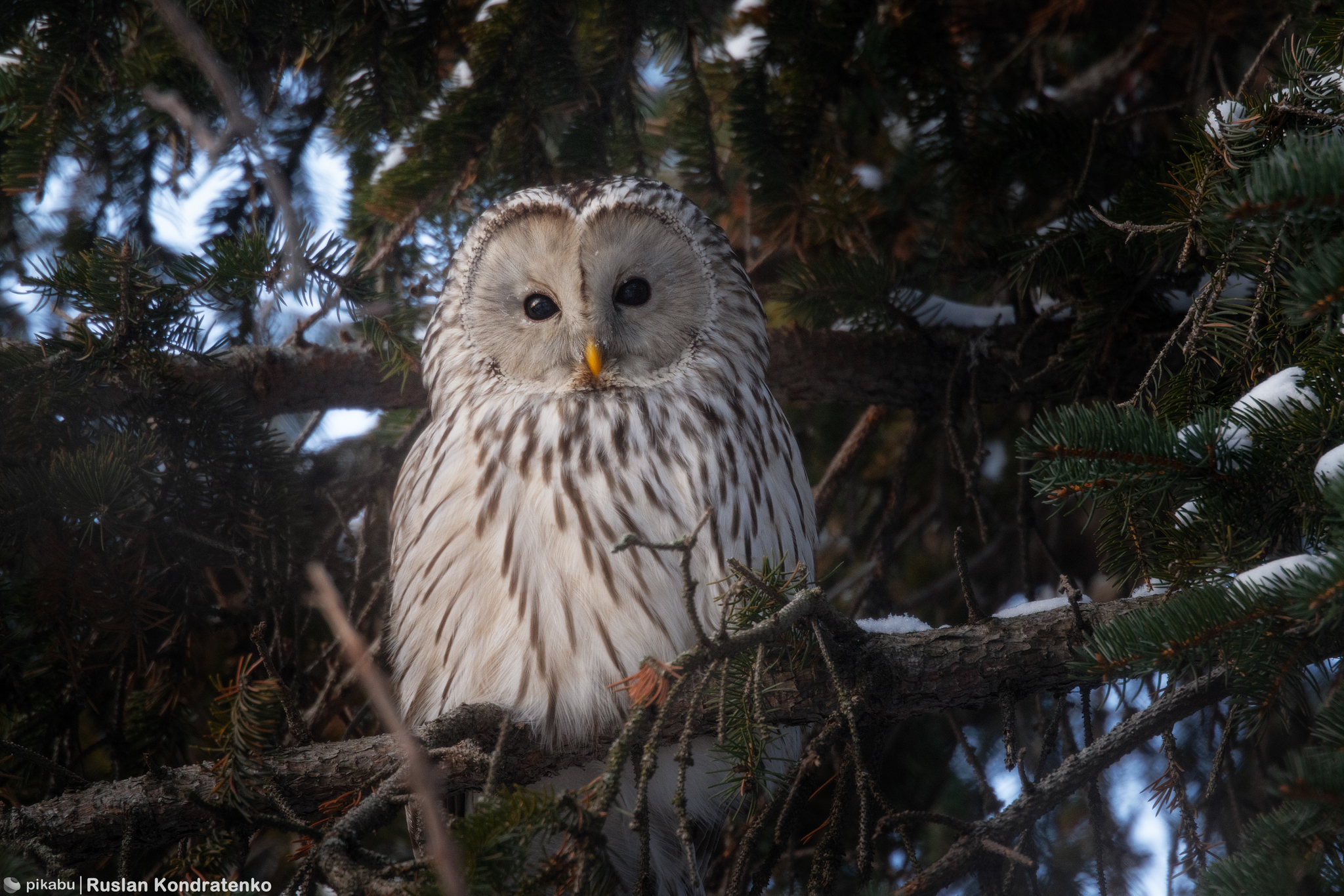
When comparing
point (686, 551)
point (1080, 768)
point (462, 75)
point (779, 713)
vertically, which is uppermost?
point (462, 75)

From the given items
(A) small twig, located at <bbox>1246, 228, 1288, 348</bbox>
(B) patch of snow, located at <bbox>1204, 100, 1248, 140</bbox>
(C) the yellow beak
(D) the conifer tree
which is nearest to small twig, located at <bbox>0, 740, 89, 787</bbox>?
(D) the conifer tree

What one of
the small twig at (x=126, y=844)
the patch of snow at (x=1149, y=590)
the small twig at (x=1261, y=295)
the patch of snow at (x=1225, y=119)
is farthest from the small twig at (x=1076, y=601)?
the small twig at (x=126, y=844)

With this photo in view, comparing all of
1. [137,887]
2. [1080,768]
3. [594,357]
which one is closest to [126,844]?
[137,887]

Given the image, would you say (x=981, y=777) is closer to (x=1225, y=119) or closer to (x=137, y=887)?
(x=1225, y=119)

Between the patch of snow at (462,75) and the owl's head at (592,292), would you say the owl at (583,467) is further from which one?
the patch of snow at (462,75)

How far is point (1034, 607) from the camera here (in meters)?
2.10

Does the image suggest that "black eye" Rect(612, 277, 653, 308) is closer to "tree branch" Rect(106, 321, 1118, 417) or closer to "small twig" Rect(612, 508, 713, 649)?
"tree branch" Rect(106, 321, 1118, 417)

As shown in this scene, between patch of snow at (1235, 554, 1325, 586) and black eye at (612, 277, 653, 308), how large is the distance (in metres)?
1.74

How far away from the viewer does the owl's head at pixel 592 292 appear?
2.64m

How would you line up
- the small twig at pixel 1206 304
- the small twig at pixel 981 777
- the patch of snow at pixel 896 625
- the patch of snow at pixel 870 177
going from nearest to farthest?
the small twig at pixel 1206 304 → the patch of snow at pixel 896 625 → the small twig at pixel 981 777 → the patch of snow at pixel 870 177

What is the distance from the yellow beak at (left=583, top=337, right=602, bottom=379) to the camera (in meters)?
2.53

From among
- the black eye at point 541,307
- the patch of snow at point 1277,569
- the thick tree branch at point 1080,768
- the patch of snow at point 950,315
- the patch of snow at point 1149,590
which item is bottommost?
the thick tree branch at point 1080,768

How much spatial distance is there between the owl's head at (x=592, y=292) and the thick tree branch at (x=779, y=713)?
1024mm

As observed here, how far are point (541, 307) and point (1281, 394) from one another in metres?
1.84
